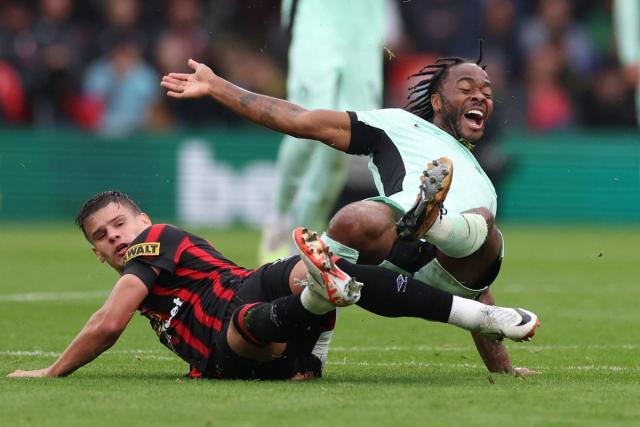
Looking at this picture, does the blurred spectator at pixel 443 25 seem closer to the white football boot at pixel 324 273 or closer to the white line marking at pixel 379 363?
the white line marking at pixel 379 363

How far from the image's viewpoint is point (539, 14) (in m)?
19.5

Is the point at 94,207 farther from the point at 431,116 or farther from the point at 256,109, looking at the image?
the point at 431,116

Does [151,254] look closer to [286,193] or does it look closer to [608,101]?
[286,193]

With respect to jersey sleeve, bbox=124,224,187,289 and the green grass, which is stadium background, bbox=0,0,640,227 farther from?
jersey sleeve, bbox=124,224,187,289

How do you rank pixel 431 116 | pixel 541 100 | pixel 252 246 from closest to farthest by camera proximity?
1. pixel 431 116
2. pixel 252 246
3. pixel 541 100

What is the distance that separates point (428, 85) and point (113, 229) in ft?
5.32

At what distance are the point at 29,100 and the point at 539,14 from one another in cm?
696

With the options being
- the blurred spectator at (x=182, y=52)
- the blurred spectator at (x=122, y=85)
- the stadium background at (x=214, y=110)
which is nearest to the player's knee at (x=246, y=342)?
the stadium background at (x=214, y=110)

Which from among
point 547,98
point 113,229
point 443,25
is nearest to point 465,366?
point 113,229

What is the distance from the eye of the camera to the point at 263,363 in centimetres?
566

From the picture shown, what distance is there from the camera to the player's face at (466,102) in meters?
6.24

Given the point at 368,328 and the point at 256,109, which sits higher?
the point at 256,109

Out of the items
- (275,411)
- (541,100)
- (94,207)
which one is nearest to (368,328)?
(94,207)

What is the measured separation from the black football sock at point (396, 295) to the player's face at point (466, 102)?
109cm
